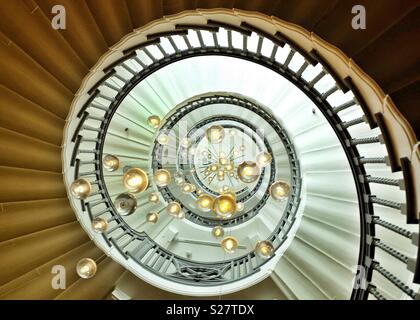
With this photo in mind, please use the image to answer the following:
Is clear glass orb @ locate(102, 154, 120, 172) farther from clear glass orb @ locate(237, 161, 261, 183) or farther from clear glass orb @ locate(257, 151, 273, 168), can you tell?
clear glass orb @ locate(257, 151, 273, 168)

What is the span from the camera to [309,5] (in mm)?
2520

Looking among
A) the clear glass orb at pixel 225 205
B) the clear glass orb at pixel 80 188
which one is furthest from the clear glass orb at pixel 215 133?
the clear glass orb at pixel 80 188

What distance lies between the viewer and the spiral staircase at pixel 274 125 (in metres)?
2.48

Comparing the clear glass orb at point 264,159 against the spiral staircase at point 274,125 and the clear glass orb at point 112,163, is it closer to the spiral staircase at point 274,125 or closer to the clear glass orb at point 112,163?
the spiral staircase at point 274,125

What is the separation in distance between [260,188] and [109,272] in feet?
22.4

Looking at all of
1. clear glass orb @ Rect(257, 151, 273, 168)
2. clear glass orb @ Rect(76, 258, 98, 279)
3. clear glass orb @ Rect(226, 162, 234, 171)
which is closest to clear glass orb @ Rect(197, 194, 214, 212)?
clear glass orb @ Rect(257, 151, 273, 168)

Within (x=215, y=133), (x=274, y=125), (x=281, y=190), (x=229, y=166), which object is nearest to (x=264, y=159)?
(x=281, y=190)

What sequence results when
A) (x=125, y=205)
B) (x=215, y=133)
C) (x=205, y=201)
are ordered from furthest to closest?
(x=205, y=201) → (x=215, y=133) → (x=125, y=205)

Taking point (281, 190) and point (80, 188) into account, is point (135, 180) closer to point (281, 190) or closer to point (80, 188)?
point (80, 188)

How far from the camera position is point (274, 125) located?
6.43m

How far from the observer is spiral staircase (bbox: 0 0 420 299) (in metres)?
2.48

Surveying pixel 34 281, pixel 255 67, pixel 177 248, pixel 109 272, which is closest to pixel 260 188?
pixel 177 248

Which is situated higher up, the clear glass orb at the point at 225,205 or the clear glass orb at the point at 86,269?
the clear glass orb at the point at 225,205
